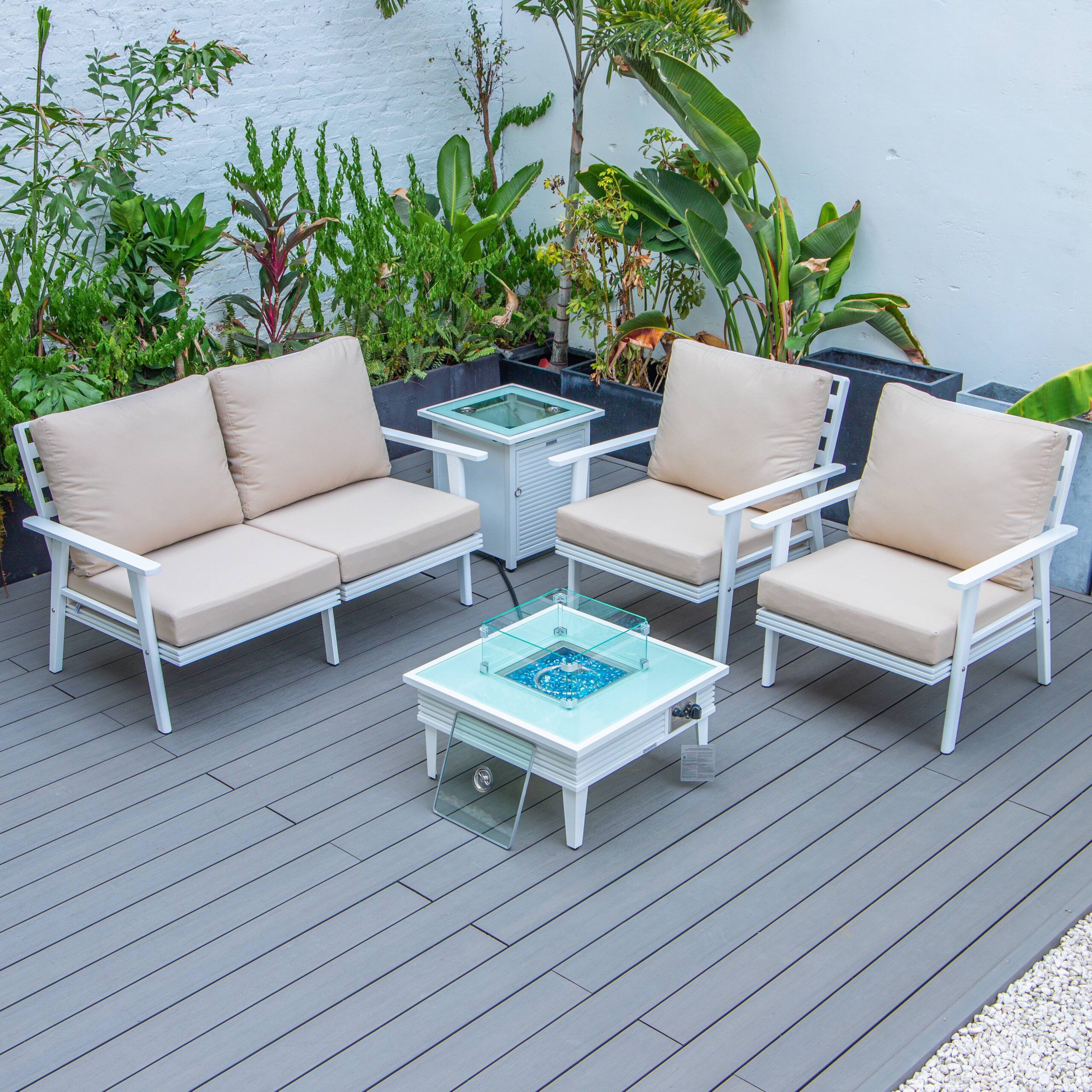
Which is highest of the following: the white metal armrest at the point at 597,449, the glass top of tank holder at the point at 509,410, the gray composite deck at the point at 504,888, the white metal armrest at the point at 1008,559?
the glass top of tank holder at the point at 509,410

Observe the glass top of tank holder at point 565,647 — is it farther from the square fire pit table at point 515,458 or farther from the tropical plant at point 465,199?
the tropical plant at point 465,199

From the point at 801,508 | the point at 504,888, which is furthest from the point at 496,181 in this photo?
the point at 504,888

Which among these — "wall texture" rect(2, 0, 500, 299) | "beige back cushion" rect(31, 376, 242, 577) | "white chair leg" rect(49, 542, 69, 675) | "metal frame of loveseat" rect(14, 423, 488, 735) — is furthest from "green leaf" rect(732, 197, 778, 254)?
"white chair leg" rect(49, 542, 69, 675)

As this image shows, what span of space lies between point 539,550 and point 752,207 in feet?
6.90

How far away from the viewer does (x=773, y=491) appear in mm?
4551

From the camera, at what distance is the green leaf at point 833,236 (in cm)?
586

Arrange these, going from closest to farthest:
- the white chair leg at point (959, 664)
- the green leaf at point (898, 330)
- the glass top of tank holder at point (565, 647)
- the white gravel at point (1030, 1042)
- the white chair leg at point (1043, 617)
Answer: the white gravel at point (1030, 1042) → the glass top of tank holder at point (565, 647) → the white chair leg at point (959, 664) → the white chair leg at point (1043, 617) → the green leaf at point (898, 330)

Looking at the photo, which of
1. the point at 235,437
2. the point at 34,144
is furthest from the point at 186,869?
the point at 34,144

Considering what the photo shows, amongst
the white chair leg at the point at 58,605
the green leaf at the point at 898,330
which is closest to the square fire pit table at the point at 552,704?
the white chair leg at the point at 58,605

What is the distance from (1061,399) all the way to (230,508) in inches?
127

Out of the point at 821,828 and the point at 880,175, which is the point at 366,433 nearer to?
the point at 821,828

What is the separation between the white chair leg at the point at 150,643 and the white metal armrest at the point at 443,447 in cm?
141

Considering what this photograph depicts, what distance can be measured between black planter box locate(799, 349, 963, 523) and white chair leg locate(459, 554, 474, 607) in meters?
1.86

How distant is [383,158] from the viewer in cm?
713
